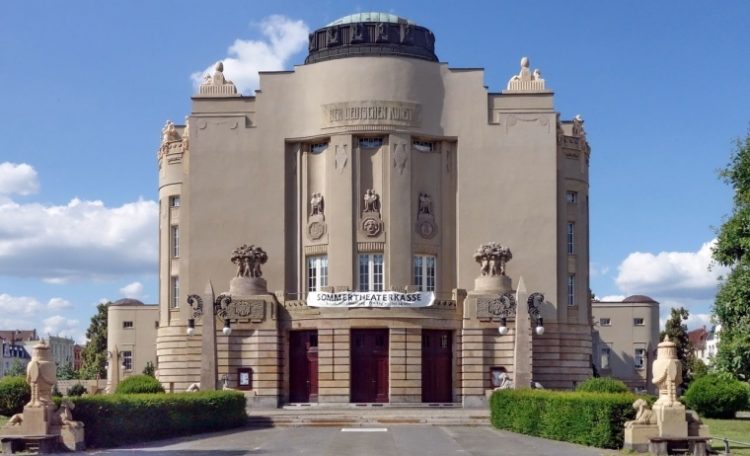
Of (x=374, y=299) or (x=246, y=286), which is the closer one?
(x=374, y=299)

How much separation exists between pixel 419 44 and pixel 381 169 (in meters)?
7.94

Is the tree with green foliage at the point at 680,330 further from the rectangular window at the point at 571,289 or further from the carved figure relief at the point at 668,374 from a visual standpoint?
the carved figure relief at the point at 668,374

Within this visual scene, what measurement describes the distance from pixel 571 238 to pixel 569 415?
1075 inches

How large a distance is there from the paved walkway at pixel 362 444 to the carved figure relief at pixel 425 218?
54.8ft

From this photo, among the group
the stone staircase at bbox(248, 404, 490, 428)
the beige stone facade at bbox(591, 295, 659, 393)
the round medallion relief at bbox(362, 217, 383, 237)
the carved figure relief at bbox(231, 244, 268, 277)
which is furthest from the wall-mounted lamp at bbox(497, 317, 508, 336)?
the beige stone facade at bbox(591, 295, 659, 393)

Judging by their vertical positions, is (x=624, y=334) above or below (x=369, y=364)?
above

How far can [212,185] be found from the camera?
60500mm

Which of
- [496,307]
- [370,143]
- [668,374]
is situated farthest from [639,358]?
[668,374]

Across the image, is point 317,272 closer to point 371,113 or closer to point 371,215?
point 371,215

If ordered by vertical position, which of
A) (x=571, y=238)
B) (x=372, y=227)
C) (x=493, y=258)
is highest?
(x=372, y=227)

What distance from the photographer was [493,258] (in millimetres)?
56562

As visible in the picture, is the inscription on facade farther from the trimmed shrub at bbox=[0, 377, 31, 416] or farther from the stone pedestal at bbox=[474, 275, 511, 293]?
the trimmed shrub at bbox=[0, 377, 31, 416]

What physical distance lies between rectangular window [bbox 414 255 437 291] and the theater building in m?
0.08

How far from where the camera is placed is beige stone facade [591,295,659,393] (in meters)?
89.5
